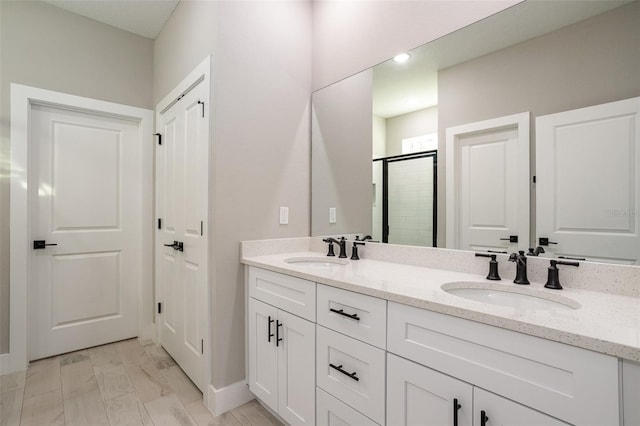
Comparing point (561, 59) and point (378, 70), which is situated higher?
point (378, 70)

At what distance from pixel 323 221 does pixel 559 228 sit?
4.45 feet

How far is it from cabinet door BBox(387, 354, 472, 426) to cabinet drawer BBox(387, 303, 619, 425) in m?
0.03

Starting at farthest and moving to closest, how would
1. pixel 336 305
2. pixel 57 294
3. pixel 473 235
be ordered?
pixel 57 294
pixel 473 235
pixel 336 305

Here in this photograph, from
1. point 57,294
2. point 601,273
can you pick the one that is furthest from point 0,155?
point 601,273

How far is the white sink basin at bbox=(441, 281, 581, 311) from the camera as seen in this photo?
109cm

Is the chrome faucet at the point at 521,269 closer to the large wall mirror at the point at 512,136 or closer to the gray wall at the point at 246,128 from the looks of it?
the large wall mirror at the point at 512,136

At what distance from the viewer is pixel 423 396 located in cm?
103

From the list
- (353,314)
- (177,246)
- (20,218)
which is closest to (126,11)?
(20,218)

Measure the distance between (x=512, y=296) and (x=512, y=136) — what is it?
0.68m

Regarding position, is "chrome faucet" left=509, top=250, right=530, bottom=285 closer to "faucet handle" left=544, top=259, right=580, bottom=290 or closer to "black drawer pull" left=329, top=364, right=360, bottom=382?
"faucet handle" left=544, top=259, right=580, bottom=290

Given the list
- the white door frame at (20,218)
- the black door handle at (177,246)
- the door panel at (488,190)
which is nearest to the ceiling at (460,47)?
the door panel at (488,190)

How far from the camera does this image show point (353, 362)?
1.26 metres

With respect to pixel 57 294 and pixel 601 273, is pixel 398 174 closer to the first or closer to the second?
pixel 601 273

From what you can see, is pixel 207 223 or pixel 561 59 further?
pixel 207 223
